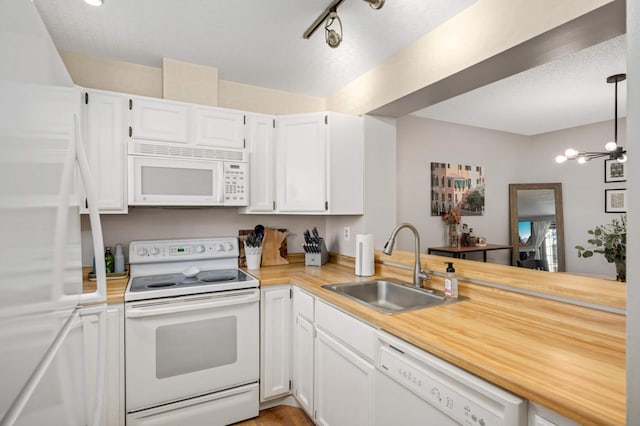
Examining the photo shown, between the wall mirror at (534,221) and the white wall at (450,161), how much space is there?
0.11 metres

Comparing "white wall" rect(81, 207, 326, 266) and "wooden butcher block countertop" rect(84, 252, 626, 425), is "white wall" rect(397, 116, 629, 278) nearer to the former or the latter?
"white wall" rect(81, 207, 326, 266)

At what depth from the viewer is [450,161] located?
161 inches

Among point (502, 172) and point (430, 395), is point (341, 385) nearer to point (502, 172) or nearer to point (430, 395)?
point (430, 395)

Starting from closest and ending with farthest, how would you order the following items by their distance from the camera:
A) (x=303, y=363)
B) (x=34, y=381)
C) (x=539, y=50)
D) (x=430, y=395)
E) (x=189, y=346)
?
(x=34, y=381) < (x=430, y=395) < (x=539, y=50) < (x=189, y=346) < (x=303, y=363)

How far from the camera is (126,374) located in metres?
1.83

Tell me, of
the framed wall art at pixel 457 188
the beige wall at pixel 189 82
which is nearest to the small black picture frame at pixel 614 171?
the framed wall art at pixel 457 188

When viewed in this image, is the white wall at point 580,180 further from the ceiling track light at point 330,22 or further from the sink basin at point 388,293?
the ceiling track light at point 330,22

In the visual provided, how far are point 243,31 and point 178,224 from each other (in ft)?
4.78

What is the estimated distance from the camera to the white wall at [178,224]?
2.37 m

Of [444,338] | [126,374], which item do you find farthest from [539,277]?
[126,374]

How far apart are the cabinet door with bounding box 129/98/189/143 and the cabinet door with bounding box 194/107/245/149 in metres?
0.09

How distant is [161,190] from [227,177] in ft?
1.46

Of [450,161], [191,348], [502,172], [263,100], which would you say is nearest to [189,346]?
[191,348]

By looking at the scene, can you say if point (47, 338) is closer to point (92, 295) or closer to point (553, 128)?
point (92, 295)
